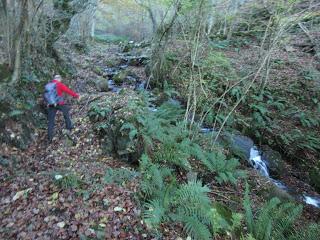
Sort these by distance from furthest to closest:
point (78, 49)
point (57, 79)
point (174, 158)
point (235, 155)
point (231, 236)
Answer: point (78, 49) < point (235, 155) < point (57, 79) < point (174, 158) < point (231, 236)

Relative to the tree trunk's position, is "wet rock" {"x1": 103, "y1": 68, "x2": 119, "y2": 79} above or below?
below

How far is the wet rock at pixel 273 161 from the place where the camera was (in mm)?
10109

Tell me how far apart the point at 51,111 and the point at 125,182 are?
123 inches

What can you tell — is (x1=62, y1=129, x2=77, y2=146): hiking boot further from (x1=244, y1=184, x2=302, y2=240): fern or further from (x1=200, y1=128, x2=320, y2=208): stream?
(x1=244, y1=184, x2=302, y2=240): fern

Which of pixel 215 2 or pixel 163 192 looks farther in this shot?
pixel 215 2

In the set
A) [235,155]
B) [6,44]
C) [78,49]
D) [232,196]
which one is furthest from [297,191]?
[78,49]

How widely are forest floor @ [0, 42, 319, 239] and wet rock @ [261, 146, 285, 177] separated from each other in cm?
273

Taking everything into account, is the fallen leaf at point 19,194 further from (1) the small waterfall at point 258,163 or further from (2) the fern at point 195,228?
(1) the small waterfall at point 258,163

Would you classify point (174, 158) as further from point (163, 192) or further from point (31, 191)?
point (31, 191)

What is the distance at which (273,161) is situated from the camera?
34.2ft

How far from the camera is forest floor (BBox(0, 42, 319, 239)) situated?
4824 millimetres

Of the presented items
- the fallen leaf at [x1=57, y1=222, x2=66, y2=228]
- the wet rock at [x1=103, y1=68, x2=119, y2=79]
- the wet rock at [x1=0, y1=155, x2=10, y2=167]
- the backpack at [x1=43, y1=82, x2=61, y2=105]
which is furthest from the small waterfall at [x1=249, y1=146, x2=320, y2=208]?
the wet rock at [x1=103, y1=68, x2=119, y2=79]

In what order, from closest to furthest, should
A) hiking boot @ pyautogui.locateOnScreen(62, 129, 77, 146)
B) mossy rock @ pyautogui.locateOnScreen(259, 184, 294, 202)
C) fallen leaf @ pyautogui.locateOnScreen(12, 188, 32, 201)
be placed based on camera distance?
fallen leaf @ pyautogui.locateOnScreen(12, 188, 32, 201) → hiking boot @ pyautogui.locateOnScreen(62, 129, 77, 146) → mossy rock @ pyautogui.locateOnScreen(259, 184, 294, 202)

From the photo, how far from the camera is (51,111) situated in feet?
25.7
